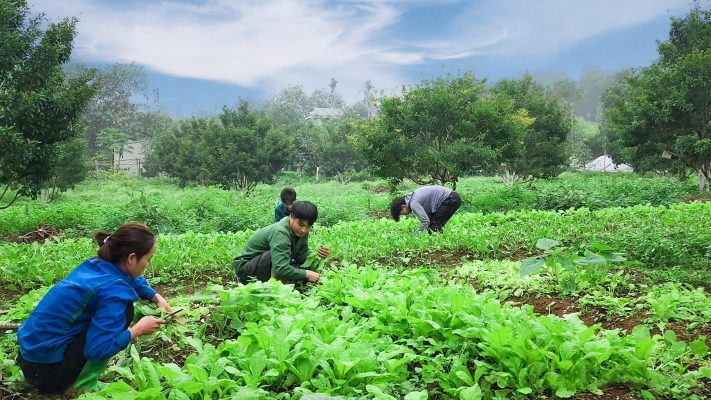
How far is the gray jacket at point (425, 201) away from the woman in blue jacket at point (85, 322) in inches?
216

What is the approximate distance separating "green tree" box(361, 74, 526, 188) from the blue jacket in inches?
544

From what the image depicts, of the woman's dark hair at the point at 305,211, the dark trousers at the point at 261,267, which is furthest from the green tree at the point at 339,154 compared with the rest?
the woman's dark hair at the point at 305,211

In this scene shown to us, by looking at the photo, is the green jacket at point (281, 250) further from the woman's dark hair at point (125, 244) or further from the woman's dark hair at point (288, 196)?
the woman's dark hair at point (288, 196)

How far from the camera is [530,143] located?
25406 mm

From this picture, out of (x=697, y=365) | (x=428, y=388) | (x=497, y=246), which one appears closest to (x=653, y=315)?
(x=697, y=365)

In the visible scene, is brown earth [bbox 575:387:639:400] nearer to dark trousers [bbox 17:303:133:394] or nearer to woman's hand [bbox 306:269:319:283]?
woman's hand [bbox 306:269:319:283]

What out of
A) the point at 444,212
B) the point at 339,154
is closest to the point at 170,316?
the point at 444,212

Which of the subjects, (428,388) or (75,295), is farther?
(428,388)

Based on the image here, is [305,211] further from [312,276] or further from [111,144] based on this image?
[111,144]

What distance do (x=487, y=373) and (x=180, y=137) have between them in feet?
137

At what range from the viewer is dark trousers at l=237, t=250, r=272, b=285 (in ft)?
16.0

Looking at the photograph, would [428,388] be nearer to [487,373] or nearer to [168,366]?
[487,373]

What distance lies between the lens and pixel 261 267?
4895 millimetres

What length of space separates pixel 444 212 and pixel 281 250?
4.29 meters
